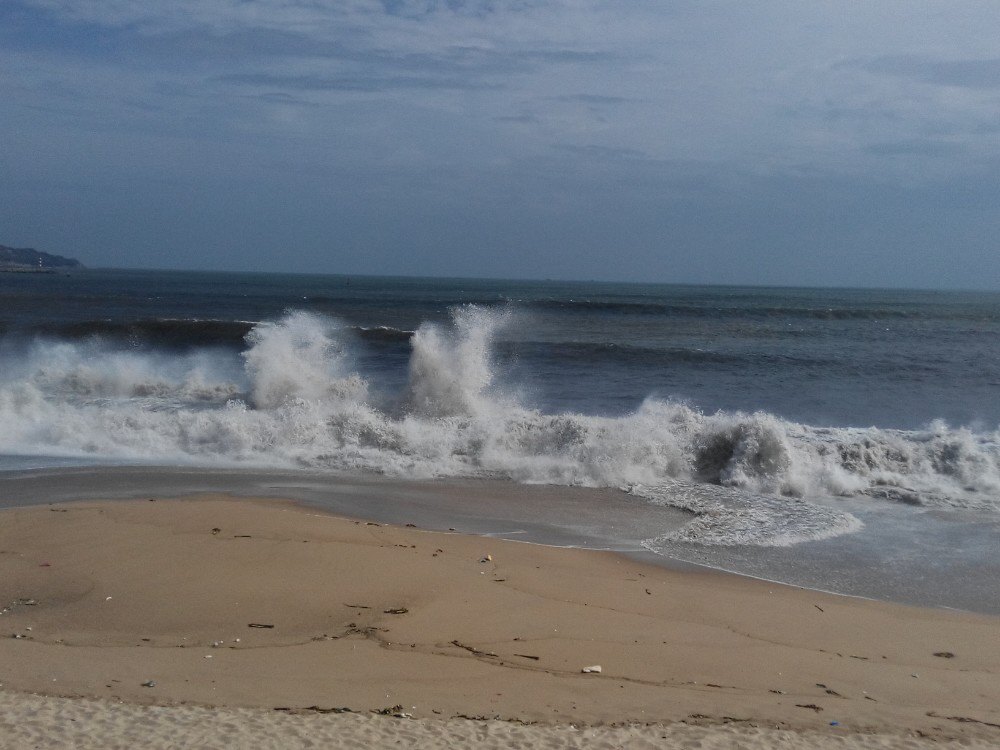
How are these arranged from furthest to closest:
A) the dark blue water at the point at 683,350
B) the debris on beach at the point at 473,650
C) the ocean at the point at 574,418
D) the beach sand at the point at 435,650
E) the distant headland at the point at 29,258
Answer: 1. the distant headland at the point at 29,258
2. the dark blue water at the point at 683,350
3. the ocean at the point at 574,418
4. the debris on beach at the point at 473,650
5. the beach sand at the point at 435,650

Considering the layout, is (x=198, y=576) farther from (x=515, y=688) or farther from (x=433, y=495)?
(x=433, y=495)

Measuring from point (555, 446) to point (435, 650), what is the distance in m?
7.14

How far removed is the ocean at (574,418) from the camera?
9.87 meters

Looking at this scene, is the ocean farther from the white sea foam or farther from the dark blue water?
the dark blue water

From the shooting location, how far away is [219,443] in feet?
39.4

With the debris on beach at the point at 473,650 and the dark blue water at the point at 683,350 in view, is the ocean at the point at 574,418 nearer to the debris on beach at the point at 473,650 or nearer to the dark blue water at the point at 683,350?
the dark blue water at the point at 683,350

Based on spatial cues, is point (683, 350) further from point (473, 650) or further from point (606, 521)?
point (473, 650)

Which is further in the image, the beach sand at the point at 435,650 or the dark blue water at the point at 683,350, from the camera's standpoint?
the dark blue water at the point at 683,350

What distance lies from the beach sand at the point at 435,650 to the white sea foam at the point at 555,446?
2.38 meters

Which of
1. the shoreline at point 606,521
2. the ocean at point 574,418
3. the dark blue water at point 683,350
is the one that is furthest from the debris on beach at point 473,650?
the dark blue water at point 683,350

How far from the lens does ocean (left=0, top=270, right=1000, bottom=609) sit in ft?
32.4

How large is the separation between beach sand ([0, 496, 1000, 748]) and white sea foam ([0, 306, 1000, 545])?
238 cm

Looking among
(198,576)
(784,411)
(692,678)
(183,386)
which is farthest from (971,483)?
(183,386)

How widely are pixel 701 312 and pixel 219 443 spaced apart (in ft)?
109
